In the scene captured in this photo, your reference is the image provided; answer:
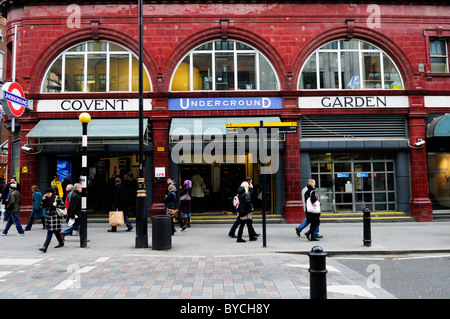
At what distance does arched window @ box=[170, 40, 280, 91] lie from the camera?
14.8 metres

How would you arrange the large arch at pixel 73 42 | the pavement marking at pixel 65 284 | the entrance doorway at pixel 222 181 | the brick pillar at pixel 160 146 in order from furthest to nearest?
the entrance doorway at pixel 222 181 → the large arch at pixel 73 42 → the brick pillar at pixel 160 146 → the pavement marking at pixel 65 284

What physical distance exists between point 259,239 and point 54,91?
10.8 meters

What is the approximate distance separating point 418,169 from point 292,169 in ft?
17.4

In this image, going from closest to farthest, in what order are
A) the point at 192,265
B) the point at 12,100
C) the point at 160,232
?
the point at 192,265 → the point at 160,232 → the point at 12,100

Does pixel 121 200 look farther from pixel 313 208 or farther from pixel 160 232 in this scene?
pixel 313 208

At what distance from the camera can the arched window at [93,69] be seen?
14758mm

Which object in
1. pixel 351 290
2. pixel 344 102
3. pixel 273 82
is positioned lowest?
pixel 351 290

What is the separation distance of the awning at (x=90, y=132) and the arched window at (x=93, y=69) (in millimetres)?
1532

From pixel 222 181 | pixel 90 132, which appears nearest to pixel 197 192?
pixel 222 181

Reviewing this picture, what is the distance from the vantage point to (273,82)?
1484cm

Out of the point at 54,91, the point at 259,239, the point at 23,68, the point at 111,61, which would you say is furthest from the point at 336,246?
the point at 23,68

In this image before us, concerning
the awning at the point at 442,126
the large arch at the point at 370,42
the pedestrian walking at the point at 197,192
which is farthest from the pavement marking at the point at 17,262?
the awning at the point at 442,126

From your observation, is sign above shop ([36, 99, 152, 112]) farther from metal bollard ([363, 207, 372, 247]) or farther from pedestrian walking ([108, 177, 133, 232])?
metal bollard ([363, 207, 372, 247])

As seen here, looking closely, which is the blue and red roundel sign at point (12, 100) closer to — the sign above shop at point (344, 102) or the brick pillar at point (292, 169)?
the brick pillar at point (292, 169)
